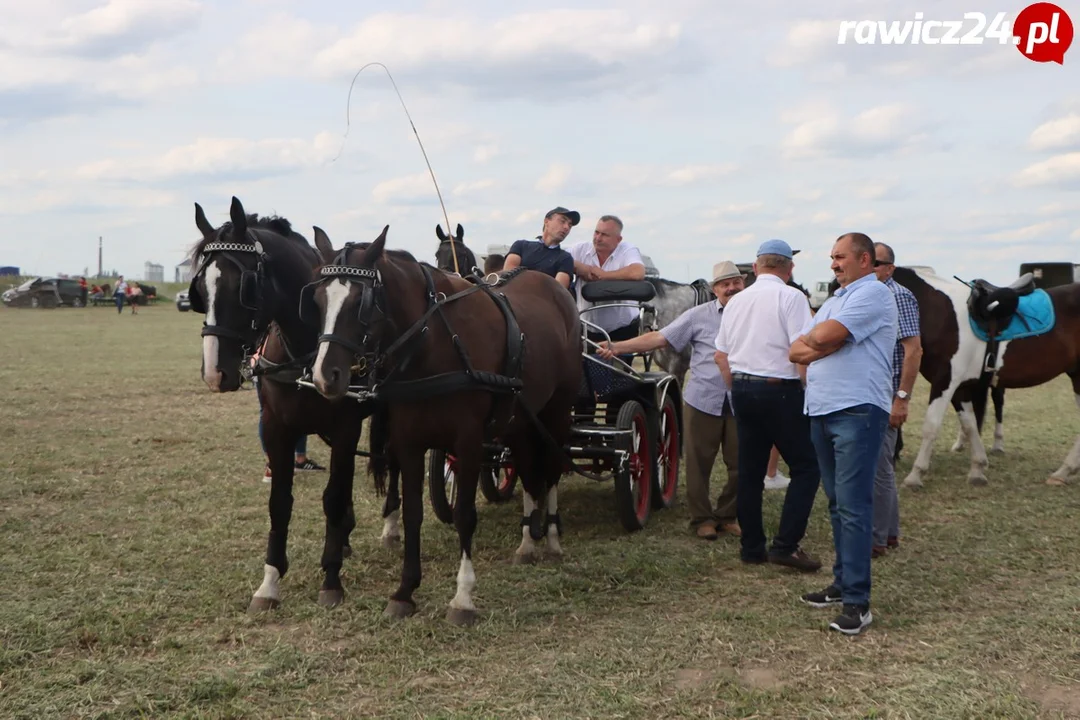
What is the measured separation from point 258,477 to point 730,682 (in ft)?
18.5

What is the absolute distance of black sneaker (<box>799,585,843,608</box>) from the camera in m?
4.95

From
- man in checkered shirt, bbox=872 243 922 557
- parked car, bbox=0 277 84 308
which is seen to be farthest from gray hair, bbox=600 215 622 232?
parked car, bbox=0 277 84 308

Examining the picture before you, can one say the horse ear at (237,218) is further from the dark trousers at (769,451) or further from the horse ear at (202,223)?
the dark trousers at (769,451)

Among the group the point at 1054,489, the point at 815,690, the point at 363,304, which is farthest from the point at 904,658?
the point at 1054,489

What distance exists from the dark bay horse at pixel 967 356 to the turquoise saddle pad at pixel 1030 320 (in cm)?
10

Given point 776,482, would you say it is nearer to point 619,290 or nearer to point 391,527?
point 619,290

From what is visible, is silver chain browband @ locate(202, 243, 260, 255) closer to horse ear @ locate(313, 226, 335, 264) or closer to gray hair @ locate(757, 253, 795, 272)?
horse ear @ locate(313, 226, 335, 264)

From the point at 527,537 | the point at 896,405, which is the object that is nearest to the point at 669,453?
the point at 527,537

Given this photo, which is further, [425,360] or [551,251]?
[551,251]

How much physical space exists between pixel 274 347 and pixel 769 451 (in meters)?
2.93

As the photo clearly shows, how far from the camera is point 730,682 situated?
394cm

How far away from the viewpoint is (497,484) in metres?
7.81

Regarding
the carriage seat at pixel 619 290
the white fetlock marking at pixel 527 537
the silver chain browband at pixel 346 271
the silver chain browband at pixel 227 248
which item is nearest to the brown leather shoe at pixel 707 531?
the white fetlock marking at pixel 527 537

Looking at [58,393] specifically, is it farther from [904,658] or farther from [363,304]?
[904,658]
